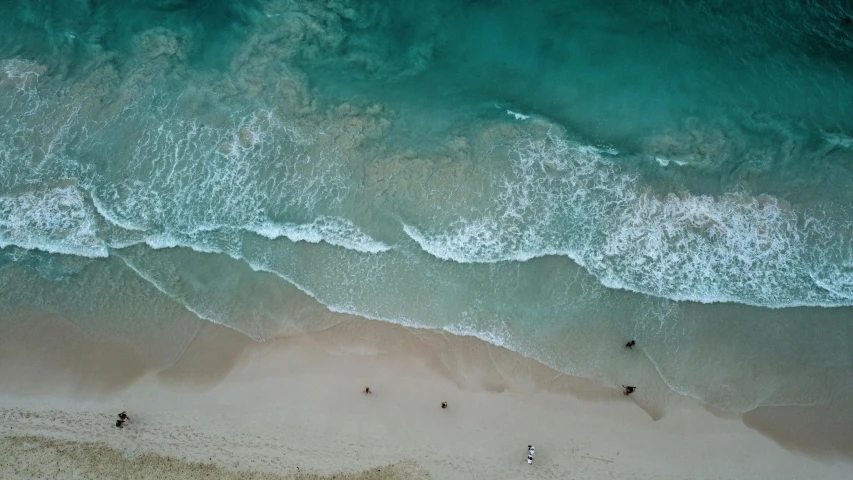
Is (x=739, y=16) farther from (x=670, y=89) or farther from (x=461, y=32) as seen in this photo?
(x=461, y=32)

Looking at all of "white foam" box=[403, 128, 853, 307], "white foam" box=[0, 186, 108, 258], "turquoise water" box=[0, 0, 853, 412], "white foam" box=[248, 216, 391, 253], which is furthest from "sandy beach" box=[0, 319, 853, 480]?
"white foam" box=[403, 128, 853, 307]

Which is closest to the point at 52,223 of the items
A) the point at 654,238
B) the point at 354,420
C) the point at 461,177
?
the point at 354,420

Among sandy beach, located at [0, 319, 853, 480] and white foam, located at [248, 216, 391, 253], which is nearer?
sandy beach, located at [0, 319, 853, 480]

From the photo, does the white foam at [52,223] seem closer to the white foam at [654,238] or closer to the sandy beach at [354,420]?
the sandy beach at [354,420]

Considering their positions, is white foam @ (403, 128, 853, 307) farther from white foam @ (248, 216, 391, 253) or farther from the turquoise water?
white foam @ (248, 216, 391, 253)

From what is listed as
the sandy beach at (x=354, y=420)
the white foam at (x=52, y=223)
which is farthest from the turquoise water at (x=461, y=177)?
the sandy beach at (x=354, y=420)

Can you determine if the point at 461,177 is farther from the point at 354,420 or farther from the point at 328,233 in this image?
the point at 354,420
